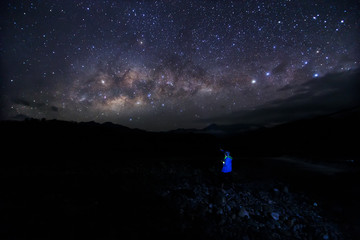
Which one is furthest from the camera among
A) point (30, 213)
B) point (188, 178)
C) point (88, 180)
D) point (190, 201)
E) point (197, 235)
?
point (188, 178)

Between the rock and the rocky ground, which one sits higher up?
the rocky ground

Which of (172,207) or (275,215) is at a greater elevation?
(172,207)

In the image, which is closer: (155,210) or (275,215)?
(155,210)

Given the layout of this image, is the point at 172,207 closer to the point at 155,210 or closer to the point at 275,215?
the point at 155,210

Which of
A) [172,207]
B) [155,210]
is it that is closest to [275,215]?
[172,207]

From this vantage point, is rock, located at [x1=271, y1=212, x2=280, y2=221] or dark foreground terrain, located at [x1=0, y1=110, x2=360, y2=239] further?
rock, located at [x1=271, y1=212, x2=280, y2=221]

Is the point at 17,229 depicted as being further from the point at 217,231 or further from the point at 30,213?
the point at 217,231

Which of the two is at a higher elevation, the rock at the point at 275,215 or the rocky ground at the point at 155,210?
the rocky ground at the point at 155,210

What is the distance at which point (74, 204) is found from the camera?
17.9 feet

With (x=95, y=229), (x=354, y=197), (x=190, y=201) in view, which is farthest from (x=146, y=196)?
(x=354, y=197)

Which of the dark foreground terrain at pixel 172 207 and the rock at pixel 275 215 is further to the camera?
the rock at pixel 275 215

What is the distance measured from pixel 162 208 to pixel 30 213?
366 cm

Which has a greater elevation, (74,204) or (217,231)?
(74,204)

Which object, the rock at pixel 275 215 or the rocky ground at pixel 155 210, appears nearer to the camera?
the rocky ground at pixel 155 210
